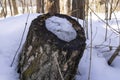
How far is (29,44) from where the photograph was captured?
1.99 metres

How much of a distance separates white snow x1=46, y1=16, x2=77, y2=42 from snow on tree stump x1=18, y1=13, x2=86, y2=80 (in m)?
0.04

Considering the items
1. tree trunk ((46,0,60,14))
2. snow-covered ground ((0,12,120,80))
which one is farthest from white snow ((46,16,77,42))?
tree trunk ((46,0,60,14))

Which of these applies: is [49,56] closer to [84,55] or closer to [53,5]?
[84,55]

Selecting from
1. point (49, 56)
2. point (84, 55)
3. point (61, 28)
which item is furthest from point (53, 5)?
point (49, 56)

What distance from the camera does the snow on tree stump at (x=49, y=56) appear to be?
1843 millimetres

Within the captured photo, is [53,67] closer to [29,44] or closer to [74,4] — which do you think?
[29,44]

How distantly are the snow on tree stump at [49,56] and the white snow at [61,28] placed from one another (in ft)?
0.12

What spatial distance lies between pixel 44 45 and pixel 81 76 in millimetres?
470

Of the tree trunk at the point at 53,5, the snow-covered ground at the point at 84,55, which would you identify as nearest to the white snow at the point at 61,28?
the snow-covered ground at the point at 84,55

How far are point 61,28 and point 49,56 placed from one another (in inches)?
10.4

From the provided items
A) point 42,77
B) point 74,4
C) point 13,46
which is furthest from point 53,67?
point 74,4

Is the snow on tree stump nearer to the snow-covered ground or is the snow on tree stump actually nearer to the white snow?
→ the white snow

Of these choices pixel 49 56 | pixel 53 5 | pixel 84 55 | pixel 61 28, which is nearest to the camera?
pixel 49 56

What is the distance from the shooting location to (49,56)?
1.85 meters
